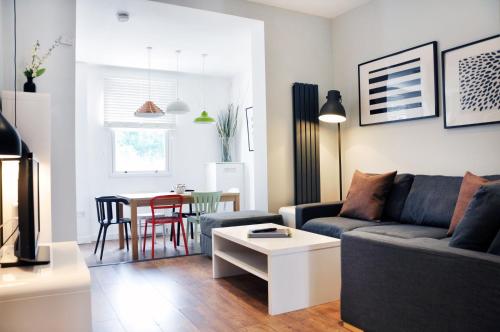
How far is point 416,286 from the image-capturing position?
1.88 m

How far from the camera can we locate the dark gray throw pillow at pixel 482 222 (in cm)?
A: 171

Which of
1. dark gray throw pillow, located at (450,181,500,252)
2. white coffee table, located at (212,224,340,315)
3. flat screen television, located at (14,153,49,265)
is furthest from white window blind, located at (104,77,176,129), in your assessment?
dark gray throw pillow, located at (450,181,500,252)

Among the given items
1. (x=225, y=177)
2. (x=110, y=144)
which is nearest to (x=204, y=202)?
(x=225, y=177)

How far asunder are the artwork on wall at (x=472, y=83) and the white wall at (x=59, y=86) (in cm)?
341

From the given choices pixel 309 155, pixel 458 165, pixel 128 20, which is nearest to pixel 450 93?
pixel 458 165

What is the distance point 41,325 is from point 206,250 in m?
2.77

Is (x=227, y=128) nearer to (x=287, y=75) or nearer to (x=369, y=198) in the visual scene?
(x=287, y=75)

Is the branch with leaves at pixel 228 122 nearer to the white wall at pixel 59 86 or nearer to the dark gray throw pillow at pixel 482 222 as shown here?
the white wall at pixel 59 86

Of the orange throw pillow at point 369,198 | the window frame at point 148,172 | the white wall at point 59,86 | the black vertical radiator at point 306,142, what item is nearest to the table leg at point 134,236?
the white wall at point 59,86

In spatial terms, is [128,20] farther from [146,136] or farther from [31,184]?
[31,184]

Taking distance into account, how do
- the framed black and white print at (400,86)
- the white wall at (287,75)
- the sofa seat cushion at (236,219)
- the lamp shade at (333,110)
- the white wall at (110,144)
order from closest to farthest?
the framed black and white print at (400,86), the sofa seat cushion at (236,219), the lamp shade at (333,110), the white wall at (287,75), the white wall at (110,144)

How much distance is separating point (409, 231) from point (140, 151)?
4508 mm

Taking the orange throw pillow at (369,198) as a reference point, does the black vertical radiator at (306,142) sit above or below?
above

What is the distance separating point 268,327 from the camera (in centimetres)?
244
